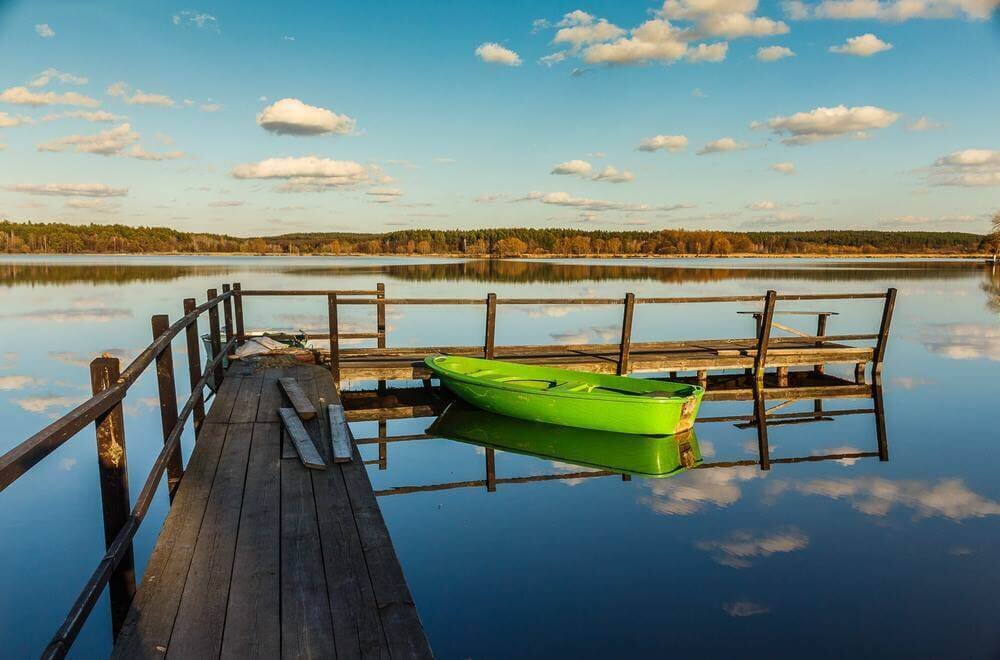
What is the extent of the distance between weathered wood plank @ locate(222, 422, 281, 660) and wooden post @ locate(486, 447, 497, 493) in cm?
327

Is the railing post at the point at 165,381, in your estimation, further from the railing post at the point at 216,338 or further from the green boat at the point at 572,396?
the green boat at the point at 572,396

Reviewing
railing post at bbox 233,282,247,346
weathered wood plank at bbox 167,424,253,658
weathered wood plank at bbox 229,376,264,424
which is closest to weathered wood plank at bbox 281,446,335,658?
weathered wood plank at bbox 167,424,253,658

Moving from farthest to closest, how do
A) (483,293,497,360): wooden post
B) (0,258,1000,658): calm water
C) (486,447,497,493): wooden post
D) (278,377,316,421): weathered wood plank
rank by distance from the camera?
(483,293,497,360): wooden post
(486,447,497,493): wooden post
(278,377,316,421): weathered wood plank
(0,258,1000,658): calm water

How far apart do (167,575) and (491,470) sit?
5.66 meters

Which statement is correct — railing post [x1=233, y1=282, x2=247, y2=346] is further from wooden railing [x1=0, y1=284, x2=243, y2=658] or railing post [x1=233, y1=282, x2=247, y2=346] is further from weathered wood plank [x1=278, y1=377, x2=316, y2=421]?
wooden railing [x1=0, y1=284, x2=243, y2=658]

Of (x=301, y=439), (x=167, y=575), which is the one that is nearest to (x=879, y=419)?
(x=301, y=439)

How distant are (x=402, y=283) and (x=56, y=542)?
143 ft

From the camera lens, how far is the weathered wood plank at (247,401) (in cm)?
791

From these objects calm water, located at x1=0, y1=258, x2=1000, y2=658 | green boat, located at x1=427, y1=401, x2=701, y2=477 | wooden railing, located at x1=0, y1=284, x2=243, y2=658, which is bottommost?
calm water, located at x1=0, y1=258, x2=1000, y2=658

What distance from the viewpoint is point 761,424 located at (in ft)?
39.1

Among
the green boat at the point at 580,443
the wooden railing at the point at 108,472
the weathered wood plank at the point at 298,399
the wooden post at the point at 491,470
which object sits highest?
the wooden railing at the point at 108,472

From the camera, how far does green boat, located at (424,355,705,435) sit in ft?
32.8

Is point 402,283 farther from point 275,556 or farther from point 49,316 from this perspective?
point 275,556

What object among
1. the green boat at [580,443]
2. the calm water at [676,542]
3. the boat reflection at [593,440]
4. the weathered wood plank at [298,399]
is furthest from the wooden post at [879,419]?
the weathered wood plank at [298,399]
